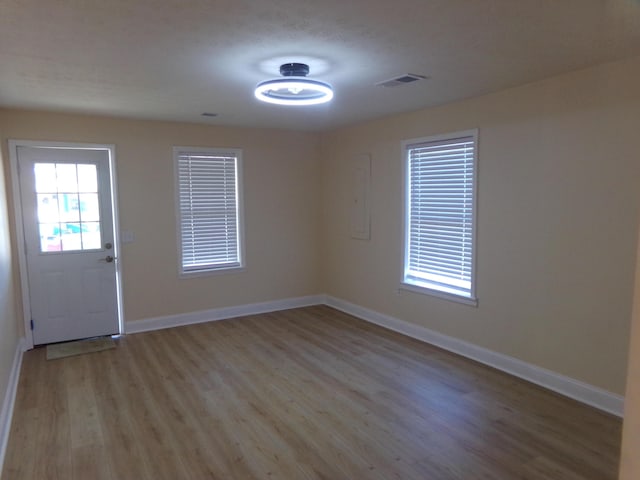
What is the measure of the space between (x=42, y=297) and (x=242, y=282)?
2272 mm

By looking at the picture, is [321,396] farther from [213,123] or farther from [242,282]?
[213,123]

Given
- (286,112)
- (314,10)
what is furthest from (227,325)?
(314,10)

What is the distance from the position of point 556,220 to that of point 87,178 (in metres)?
4.70

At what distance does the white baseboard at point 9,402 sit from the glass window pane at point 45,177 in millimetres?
1636

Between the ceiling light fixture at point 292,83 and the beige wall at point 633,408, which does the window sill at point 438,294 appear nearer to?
the ceiling light fixture at point 292,83

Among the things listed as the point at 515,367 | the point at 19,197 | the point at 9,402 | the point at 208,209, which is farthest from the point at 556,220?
the point at 19,197

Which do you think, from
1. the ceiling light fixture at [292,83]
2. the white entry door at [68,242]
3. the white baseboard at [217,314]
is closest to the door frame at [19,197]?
the white entry door at [68,242]

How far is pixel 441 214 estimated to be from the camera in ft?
14.6

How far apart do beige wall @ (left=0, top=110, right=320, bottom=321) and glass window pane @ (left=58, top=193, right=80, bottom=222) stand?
0.45m

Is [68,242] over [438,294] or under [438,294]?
over

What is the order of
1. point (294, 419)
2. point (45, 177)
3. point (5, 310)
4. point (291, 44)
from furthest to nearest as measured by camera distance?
point (45, 177) < point (5, 310) < point (294, 419) < point (291, 44)

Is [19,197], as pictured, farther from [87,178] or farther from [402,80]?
[402,80]

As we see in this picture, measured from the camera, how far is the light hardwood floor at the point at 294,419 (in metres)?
2.55

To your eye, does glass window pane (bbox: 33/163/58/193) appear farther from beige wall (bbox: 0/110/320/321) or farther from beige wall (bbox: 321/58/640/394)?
beige wall (bbox: 321/58/640/394)
